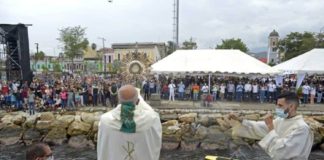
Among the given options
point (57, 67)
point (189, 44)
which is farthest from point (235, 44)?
point (57, 67)

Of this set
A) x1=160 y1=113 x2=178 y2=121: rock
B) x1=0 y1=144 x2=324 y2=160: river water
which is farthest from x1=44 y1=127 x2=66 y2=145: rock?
x1=160 y1=113 x2=178 y2=121: rock

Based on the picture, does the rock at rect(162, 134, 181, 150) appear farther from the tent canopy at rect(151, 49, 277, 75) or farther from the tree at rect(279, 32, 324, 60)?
the tree at rect(279, 32, 324, 60)

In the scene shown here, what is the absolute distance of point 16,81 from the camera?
23.1 m

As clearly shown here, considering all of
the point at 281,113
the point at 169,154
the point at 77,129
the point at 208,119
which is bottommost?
the point at 169,154

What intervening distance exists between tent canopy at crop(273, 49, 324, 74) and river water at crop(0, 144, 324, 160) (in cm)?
775

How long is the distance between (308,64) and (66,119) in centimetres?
1519

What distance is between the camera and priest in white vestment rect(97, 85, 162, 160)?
4.61 metres

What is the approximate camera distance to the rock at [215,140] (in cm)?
1862

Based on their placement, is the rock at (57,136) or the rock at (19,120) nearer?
the rock at (57,136)

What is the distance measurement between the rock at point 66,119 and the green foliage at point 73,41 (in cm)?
3480

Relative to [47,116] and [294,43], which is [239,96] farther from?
[294,43]

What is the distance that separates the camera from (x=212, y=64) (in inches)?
982

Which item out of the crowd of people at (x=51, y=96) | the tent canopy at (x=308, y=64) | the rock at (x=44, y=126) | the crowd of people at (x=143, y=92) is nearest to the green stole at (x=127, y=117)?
the rock at (x=44, y=126)

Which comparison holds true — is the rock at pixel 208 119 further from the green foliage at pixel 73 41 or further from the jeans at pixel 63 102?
the green foliage at pixel 73 41
